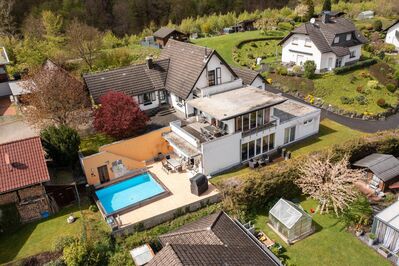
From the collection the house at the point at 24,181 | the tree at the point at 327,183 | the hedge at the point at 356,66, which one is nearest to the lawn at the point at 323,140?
the tree at the point at 327,183

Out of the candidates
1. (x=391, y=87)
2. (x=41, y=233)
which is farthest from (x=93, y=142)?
(x=391, y=87)

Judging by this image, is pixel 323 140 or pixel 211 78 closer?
pixel 323 140

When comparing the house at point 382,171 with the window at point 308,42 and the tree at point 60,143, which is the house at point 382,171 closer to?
the window at point 308,42

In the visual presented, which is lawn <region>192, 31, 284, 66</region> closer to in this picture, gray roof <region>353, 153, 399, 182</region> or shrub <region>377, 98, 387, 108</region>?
shrub <region>377, 98, 387, 108</region>

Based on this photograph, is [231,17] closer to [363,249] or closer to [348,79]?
[348,79]

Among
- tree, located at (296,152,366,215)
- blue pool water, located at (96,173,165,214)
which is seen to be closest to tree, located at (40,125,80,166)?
blue pool water, located at (96,173,165,214)

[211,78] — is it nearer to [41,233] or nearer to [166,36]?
[41,233]
